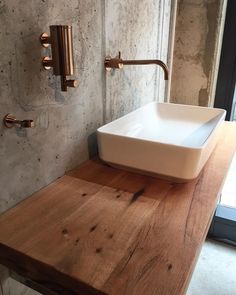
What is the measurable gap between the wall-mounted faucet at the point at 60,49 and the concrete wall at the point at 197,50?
1248 millimetres

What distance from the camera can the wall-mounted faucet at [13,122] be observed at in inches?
26.7

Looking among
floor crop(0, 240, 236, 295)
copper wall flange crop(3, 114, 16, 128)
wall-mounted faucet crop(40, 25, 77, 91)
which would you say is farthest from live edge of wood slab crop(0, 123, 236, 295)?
floor crop(0, 240, 236, 295)

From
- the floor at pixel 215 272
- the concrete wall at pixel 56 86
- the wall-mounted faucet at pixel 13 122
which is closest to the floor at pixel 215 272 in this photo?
the floor at pixel 215 272

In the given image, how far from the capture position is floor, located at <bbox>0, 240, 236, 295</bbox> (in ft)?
4.89

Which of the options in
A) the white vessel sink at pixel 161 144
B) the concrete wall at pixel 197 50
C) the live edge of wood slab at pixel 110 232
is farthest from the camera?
the concrete wall at pixel 197 50

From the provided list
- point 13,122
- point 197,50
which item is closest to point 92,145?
point 13,122

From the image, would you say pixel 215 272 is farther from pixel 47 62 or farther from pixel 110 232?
pixel 47 62

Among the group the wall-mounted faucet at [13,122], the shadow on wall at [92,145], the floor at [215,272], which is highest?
the wall-mounted faucet at [13,122]

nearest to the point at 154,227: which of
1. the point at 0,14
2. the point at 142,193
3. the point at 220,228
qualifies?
the point at 142,193

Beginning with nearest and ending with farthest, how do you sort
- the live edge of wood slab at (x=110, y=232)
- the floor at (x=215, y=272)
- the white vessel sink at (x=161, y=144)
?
the live edge of wood slab at (x=110, y=232), the white vessel sink at (x=161, y=144), the floor at (x=215, y=272)

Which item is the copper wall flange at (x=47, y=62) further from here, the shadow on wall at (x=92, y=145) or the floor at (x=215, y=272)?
the floor at (x=215, y=272)

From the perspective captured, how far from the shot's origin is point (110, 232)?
26.1 inches

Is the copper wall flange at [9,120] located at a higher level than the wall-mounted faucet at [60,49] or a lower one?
lower

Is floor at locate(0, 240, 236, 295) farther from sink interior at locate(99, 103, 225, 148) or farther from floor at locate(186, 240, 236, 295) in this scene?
sink interior at locate(99, 103, 225, 148)
